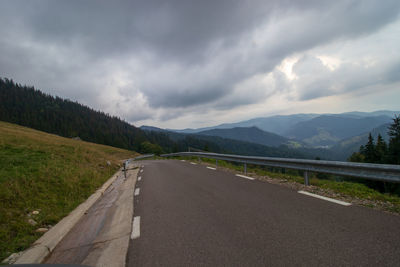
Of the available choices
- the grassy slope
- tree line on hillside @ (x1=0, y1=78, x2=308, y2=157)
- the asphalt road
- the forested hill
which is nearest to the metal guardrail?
the asphalt road

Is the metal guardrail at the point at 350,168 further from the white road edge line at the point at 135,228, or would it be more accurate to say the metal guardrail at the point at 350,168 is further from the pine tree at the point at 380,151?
the pine tree at the point at 380,151

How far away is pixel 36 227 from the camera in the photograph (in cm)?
432

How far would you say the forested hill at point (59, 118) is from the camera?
10975 cm

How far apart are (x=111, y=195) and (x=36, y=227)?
3.21 meters

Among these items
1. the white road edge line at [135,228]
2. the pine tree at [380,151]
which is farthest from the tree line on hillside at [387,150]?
the white road edge line at [135,228]

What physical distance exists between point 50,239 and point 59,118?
150 metres

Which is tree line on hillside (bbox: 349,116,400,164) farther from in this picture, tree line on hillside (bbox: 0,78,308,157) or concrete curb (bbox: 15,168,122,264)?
tree line on hillside (bbox: 0,78,308,157)

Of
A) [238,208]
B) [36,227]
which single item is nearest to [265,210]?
[238,208]

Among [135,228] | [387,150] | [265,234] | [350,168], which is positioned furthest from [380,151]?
[135,228]

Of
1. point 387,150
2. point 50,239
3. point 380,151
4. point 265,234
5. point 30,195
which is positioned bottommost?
point 380,151

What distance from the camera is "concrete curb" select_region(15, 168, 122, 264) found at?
3.15 m

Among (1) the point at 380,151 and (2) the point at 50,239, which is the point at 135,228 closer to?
(2) the point at 50,239

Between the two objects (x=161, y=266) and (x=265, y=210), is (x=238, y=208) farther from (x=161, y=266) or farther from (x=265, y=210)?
(x=161, y=266)

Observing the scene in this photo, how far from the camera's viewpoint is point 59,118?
406 feet
